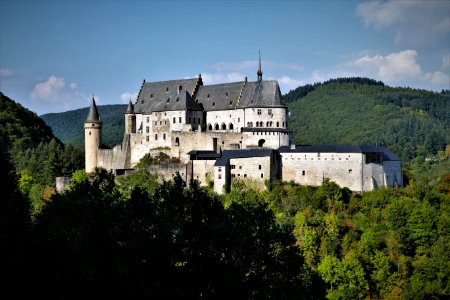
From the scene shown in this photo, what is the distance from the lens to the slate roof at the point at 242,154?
58250mm

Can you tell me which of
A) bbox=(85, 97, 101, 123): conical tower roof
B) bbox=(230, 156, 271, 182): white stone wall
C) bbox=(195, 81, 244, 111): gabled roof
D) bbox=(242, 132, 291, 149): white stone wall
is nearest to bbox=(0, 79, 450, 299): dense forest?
bbox=(230, 156, 271, 182): white stone wall

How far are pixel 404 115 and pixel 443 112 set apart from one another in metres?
15.3

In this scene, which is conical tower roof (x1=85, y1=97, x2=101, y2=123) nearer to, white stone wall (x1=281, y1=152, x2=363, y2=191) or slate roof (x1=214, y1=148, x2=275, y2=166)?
slate roof (x1=214, y1=148, x2=275, y2=166)

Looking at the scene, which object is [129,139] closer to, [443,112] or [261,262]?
[261,262]

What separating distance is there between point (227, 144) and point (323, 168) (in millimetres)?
10250

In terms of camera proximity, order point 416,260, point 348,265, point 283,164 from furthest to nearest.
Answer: point 283,164 < point 416,260 < point 348,265

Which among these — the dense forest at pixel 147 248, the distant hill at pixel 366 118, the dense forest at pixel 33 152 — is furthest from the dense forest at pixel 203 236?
the distant hill at pixel 366 118

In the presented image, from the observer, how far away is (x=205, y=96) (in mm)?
70812

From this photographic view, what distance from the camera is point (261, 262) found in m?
27.2

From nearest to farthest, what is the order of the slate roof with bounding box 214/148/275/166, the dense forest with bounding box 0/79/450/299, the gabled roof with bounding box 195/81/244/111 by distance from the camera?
the dense forest with bounding box 0/79/450/299 < the slate roof with bounding box 214/148/275/166 < the gabled roof with bounding box 195/81/244/111

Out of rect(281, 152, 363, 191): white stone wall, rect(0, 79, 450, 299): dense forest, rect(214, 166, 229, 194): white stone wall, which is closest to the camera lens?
rect(0, 79, 450, 299): dense forest

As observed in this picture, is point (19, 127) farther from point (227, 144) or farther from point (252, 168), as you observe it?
point (252, 168)

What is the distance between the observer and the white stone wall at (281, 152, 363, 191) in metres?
57.2

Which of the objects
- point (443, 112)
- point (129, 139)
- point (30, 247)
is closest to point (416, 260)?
point (129, 139)
